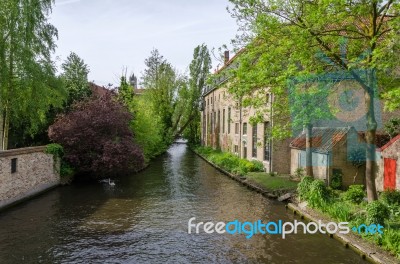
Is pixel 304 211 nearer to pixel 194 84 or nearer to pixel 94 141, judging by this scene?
pixel 94 141

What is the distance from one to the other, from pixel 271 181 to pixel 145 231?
11.2 meters

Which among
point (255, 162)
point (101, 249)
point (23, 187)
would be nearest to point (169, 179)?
point (255, 162)

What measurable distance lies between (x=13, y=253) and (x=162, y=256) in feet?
16.0

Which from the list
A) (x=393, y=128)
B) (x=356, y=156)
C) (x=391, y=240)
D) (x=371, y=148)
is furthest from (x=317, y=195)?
(x=393, y=128)

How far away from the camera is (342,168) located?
762 inches

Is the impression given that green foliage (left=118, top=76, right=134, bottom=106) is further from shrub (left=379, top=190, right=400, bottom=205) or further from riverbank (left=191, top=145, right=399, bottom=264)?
shrub (left=379, top=190, right=400, bottom=205)

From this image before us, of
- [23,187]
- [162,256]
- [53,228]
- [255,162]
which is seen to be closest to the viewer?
[162,256]

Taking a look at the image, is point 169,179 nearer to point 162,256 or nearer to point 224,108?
point 162,256

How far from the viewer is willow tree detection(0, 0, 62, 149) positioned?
67.7 ft

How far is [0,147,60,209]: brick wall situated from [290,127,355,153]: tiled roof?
54.0 feet

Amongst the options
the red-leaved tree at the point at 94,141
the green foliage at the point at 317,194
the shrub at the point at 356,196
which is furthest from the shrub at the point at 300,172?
the red-leaved tree at the point at 94,141

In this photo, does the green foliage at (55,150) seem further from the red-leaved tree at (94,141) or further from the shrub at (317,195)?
the shrub at (317,195)

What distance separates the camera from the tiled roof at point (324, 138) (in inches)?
776

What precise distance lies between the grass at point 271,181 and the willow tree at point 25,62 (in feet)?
49.3
